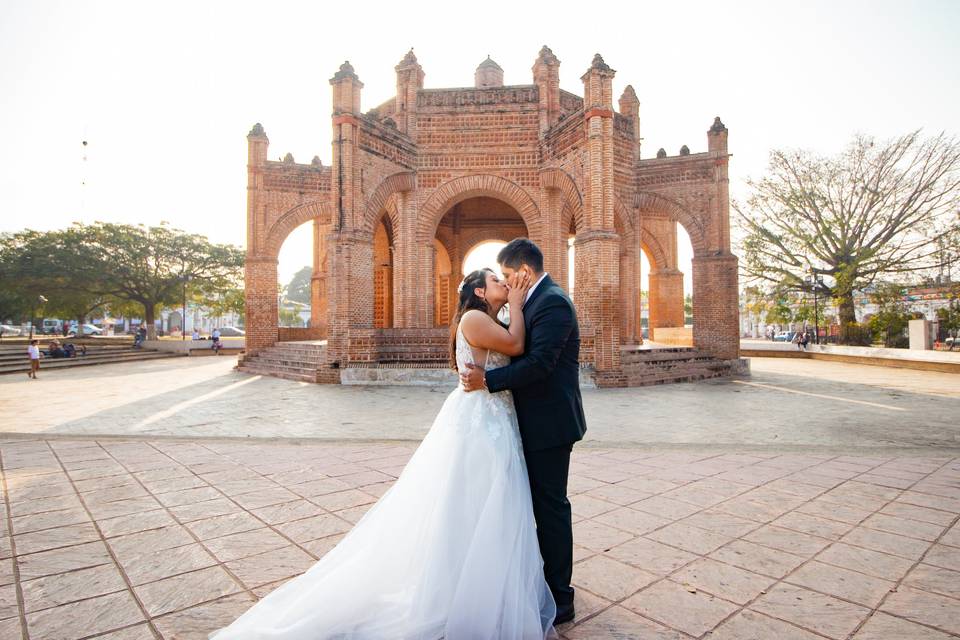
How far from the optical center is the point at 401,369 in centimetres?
1213

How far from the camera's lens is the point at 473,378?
2170mm

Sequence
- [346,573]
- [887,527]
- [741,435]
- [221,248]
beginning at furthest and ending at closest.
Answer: [221,248] → [741,435] → [887,527] → [346,573]

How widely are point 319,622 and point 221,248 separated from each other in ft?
99.2

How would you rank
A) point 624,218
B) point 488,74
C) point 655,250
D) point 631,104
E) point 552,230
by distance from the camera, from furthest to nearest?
point 655,250 < point 488,74 < point 631,104 < point 624,218 < point 552,230

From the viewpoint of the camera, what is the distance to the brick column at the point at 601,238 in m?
11.6

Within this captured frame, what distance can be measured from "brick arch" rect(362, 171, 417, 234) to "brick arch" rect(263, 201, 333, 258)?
4.84 m

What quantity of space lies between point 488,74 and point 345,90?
9.88 metres

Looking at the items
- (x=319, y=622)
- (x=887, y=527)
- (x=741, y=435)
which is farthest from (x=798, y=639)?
(x=741, y=435)

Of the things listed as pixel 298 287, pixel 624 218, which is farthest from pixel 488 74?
pixel 298 287

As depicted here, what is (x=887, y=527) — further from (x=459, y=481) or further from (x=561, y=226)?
(x=561, y=226)

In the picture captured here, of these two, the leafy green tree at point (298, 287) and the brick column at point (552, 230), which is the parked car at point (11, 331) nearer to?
the leafy green tree at point (298, 287)

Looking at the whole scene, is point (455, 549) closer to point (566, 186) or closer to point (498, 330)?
point (498, 330)

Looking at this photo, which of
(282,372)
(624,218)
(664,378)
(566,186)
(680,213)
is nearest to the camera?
(664,378)

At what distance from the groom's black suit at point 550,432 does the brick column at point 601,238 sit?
972cm
